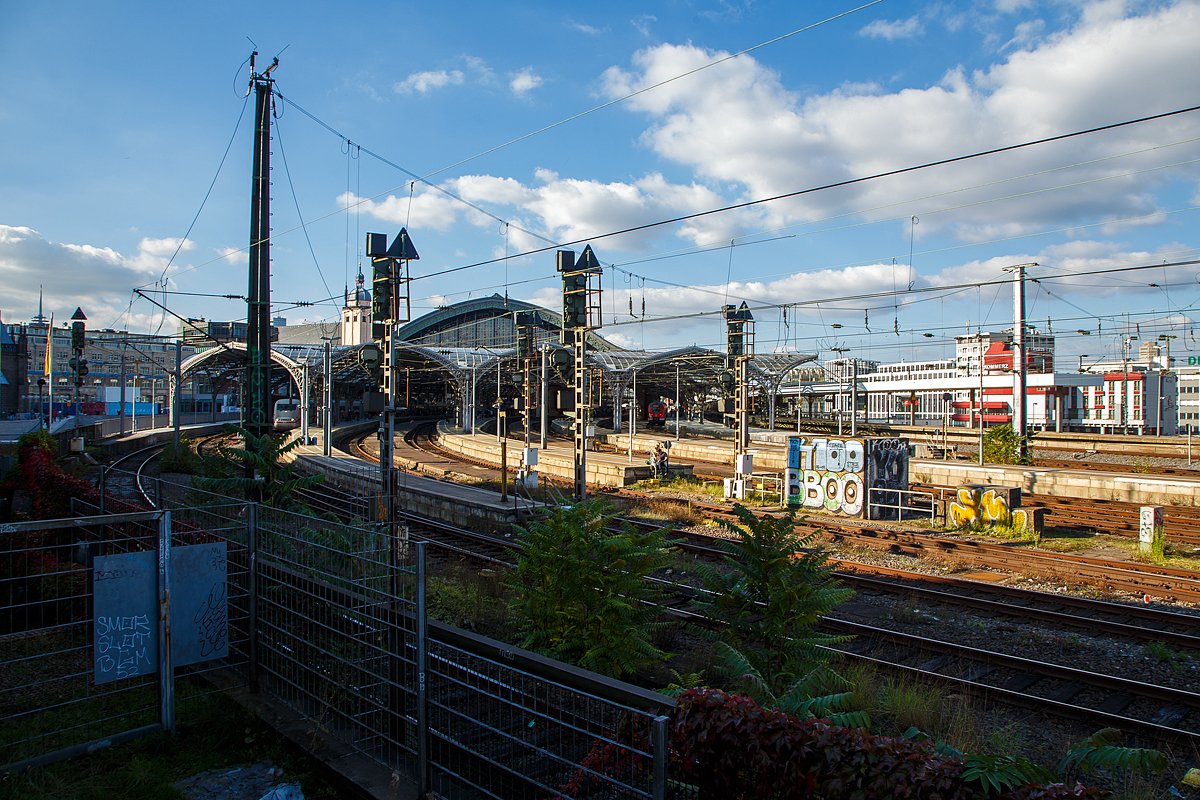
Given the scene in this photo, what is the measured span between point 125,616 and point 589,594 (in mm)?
3766

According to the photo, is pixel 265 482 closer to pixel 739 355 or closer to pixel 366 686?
pixel 366 686

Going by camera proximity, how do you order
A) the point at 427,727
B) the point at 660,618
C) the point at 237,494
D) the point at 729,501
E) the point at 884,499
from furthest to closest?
the point at 729,501 → the point at 884,499 → the point at 237,494 → the point at 660,618 → the point at 427,727

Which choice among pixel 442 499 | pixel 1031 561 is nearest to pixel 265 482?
pixel 442 499

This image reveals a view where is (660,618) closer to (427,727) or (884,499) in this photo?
(427,727)

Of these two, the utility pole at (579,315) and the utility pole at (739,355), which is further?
the utility pole at (739,355)

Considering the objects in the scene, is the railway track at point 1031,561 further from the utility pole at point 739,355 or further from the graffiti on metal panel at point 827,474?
the utility pole at point 739,355

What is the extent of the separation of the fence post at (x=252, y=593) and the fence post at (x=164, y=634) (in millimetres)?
688

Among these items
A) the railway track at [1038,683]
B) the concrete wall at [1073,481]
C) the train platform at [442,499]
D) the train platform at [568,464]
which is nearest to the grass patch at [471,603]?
the railway track at [1038,683]

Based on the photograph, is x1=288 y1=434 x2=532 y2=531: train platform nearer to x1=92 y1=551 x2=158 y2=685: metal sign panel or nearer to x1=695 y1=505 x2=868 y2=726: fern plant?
x1=695 y1=505 x2=868 y2=726: fern plant

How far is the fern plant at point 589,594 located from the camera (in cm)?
632

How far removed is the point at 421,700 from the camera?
4312mm

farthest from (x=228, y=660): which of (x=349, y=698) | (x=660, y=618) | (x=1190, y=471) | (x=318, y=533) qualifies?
(x=1190, y=471)

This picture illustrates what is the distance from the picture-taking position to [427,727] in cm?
439

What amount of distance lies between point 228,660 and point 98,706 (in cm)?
101
